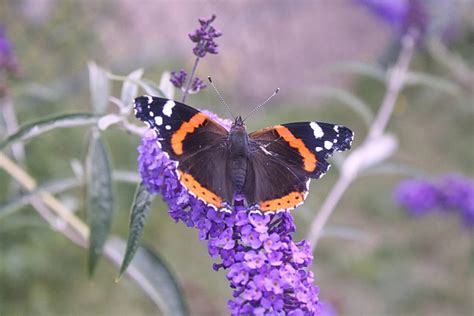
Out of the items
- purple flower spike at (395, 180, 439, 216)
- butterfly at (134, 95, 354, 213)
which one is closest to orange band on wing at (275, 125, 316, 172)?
butterfly at (134, 95, 354, 213)

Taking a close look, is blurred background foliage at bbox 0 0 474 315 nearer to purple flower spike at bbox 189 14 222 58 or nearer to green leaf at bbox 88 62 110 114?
green leaf at bbox 88 62 110 114

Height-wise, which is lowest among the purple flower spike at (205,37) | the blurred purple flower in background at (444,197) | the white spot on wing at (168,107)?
the white spot on wing at (168,107)

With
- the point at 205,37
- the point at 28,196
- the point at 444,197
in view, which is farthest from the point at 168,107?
the point at 444,197

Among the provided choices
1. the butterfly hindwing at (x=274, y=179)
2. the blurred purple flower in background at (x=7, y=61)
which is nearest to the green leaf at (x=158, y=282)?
the butterfly hindwing at (x=274, y=179)

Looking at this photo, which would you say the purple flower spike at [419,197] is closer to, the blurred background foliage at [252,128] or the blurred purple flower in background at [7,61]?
the blurred background foliage at [252,128]

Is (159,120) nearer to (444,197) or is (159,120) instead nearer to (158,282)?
(158,282)

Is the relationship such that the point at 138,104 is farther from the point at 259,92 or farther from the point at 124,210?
the point at 259,92

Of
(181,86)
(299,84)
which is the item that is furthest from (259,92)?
(181,86)
